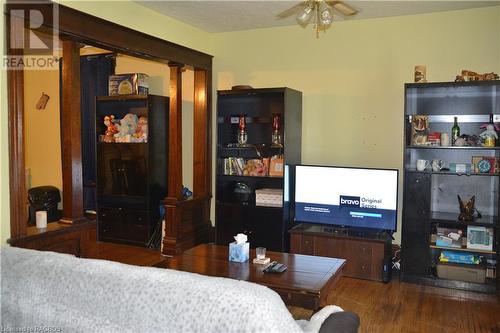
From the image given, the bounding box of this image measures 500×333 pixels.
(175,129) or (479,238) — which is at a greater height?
(175,129)

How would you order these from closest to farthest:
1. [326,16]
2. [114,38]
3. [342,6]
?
[326,16] < [342,6] < [114,38]

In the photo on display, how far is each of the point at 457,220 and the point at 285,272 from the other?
197 centimetres

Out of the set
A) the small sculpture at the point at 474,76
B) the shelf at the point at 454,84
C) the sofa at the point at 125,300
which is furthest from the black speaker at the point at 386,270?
the sofa at the point at 125,300

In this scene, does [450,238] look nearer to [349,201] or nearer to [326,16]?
[349,201]

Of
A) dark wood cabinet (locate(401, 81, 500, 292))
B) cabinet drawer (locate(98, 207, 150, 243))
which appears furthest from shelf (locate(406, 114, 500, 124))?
cabinet drawer (locate(98, 207, 150, 243))

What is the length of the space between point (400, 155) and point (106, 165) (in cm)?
361

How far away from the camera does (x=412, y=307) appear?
11.8 ft

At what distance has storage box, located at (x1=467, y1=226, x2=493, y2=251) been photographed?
3.93m

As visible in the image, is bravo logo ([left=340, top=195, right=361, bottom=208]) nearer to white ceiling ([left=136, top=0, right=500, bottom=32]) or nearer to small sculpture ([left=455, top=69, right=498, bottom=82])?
small sculpture ([left=455, top=69, right=498, bottom=82])

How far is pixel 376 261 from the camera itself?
4.18 metres

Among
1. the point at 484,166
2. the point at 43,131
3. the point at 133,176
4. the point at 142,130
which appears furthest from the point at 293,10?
the point at 43,131

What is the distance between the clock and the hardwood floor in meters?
1.11

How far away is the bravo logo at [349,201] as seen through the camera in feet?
14.5

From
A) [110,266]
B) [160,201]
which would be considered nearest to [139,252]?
[160,201]
